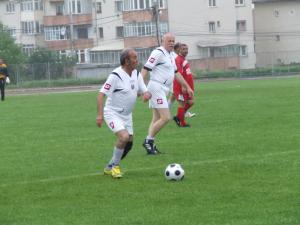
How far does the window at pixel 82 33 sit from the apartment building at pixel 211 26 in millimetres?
10234

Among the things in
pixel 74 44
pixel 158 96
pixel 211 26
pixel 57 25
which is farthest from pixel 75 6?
pixel 158 96

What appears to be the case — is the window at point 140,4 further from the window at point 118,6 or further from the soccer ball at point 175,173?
the soccer ball at point 175,173

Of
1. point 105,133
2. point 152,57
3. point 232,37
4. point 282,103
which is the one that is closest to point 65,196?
point 152,57

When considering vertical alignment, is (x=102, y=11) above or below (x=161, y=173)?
above

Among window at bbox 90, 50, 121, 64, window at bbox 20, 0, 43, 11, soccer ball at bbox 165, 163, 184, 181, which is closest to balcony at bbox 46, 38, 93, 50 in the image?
window at bbox 90, 50, 121, 64

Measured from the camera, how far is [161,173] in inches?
504

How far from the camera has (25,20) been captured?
99562mm

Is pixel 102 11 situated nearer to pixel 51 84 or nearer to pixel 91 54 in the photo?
pixel 91 54

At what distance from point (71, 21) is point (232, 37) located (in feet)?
56.7

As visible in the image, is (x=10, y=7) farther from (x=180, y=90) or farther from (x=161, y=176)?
(x=161, y=176)

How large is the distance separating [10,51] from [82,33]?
718 inches

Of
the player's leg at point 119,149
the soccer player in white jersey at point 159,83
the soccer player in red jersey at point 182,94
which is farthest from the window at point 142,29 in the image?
the player's leg at point 119,149

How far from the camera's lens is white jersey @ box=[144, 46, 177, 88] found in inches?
639

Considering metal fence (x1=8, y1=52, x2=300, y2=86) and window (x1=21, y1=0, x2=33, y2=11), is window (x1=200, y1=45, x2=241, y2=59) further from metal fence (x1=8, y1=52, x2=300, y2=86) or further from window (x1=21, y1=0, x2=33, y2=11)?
window (x1=21, y1=0, x2=33, y2=11)
